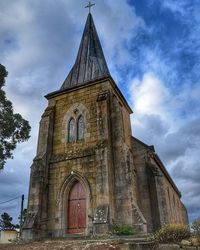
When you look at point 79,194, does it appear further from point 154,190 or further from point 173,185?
point 173,185

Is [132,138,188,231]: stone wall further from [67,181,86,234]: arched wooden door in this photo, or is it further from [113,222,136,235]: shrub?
[67,181,86,234]: arched wooden door

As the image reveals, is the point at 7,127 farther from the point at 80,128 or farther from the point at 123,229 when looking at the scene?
the point at 123,229

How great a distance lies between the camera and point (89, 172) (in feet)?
51.7

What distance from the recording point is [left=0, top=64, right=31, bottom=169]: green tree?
17.5 metres

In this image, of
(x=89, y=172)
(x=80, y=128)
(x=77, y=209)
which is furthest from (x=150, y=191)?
(x=80, y=128)

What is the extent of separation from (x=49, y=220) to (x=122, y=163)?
5682mm

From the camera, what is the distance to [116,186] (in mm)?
14977

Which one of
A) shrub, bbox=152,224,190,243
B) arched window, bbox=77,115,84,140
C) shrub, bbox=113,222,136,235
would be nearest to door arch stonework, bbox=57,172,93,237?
shrub, bbox=113,222,136,235

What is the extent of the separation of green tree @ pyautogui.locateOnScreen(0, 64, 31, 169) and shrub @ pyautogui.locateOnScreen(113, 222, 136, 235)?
29.1 feet

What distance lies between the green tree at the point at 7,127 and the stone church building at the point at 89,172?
1.58m

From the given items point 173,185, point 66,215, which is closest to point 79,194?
point 66,215

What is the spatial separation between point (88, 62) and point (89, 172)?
10522mm

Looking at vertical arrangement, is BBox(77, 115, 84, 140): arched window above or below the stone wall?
above

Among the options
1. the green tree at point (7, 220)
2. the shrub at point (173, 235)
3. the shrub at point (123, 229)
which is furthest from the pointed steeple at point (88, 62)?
the green tree at point (7, 220)
